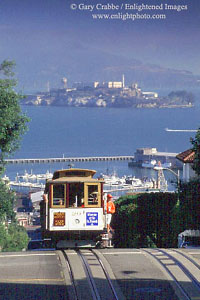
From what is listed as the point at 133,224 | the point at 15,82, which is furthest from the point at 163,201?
the point at 15,82

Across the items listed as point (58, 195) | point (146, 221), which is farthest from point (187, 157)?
Answer: point (58, 195)

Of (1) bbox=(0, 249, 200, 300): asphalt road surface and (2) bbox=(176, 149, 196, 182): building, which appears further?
(2) bbox=(176, 149, 196, 182): building

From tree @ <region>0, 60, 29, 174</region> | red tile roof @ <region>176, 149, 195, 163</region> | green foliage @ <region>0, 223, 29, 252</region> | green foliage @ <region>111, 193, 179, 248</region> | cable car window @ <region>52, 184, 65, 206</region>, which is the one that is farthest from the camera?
green foliage @ <region>0, 223, 29, 252</region>

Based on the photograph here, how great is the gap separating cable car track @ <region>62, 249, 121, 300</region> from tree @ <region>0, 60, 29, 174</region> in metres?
10.3

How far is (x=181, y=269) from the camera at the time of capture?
1775 cm

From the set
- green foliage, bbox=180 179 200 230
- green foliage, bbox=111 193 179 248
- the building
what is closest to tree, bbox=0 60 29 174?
green foliage, bbox=180 179 200 230

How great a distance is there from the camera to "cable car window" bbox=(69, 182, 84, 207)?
24.3 m

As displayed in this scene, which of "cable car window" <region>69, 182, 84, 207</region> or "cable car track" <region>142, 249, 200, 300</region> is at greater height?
"cable car window" <region>69, 182, 84, 207</region>

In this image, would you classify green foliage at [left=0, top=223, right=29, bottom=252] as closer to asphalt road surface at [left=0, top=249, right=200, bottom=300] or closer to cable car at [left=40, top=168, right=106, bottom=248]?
cable car at [left=40, top=168, right=106, bottom=248]

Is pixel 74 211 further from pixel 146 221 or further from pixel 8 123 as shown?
pixel 146 221

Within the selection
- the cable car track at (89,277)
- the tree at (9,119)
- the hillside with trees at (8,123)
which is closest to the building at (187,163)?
the hillside with trees at (8,123)

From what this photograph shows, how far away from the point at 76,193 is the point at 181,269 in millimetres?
7330

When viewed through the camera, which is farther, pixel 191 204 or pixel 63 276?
pixel 191 204

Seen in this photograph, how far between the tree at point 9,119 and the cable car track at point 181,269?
10.5 m
